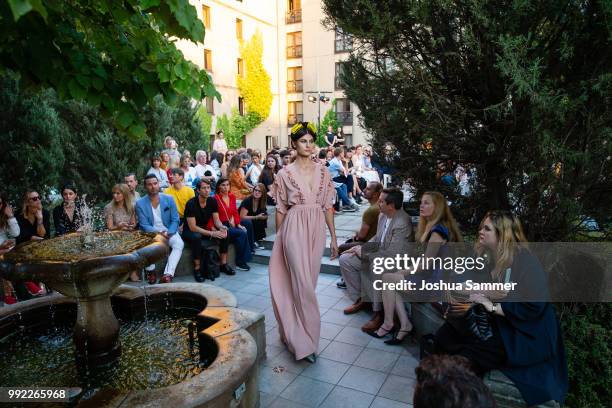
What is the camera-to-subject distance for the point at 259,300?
6.56 metres

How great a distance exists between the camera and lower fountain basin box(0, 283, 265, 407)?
118 inches

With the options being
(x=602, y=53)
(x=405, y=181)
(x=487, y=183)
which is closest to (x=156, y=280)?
(x=405, y=181)

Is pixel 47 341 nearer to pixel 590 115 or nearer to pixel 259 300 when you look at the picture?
pixel 259 300

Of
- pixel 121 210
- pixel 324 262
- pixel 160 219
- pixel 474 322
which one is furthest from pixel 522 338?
pixel 121 210

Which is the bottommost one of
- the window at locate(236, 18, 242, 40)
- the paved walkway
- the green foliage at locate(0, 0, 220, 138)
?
the paved walkway

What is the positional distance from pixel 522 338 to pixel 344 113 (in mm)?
32393

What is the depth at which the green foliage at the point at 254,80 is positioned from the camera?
32.2m

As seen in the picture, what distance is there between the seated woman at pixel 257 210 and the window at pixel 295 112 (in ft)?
91.8

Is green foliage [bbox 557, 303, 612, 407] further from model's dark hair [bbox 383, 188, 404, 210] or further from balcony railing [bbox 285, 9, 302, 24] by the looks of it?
balcony railing [bbox 285, 9, 302, 24]

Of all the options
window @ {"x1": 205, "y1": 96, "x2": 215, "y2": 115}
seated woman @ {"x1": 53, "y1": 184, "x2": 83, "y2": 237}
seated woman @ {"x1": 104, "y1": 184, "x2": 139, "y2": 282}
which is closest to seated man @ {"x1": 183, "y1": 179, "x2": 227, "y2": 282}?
seated woman @ {"x1": 104, "y1": 184, "x2": 139, "y2": 282}

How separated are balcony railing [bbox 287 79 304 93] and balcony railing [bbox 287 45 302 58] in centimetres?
205

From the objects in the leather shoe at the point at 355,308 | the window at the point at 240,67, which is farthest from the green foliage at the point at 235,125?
the leather shoe at the point at 355,308

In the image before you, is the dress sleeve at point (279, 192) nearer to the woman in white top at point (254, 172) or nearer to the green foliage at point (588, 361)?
the green foliage at point (588, 361)

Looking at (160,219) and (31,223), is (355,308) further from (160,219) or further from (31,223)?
(31,223)
